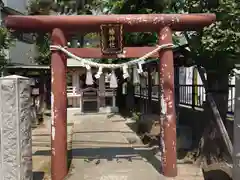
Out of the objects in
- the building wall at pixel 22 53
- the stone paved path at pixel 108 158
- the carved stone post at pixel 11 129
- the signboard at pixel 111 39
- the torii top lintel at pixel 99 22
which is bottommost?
the stone paved path at pixel 108 158

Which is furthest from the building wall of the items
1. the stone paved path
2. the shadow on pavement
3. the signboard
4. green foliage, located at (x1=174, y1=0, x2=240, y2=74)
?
green foliage, located at (x1=174, y1=0, x2=240, y2=74)

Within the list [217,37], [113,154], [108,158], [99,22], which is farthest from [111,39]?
[113,154]

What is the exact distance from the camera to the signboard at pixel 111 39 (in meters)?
7.33

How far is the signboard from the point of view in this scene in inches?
289

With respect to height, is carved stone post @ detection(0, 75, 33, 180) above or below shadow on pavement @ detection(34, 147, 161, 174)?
above

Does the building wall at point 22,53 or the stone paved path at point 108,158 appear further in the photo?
the building wall at point 22,53

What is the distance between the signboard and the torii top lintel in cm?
12

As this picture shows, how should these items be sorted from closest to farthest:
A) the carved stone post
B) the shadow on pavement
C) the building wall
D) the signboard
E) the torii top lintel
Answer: the carved stone post < the torii top lintel < the signboard < the shadow on pavement < the building wall

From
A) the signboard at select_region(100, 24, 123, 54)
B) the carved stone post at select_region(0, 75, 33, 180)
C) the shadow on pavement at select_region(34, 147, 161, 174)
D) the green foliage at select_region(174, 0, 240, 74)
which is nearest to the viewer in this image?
the carved stone post at select_region(0, 75, 33, 180)

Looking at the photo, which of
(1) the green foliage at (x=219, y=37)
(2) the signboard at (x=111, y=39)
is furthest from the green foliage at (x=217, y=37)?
(2) the signboard at (x=111, y=39)

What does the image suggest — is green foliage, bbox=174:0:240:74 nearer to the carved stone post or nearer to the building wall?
the carved stone post

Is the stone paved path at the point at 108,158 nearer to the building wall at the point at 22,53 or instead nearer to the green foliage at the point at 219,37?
the green foliage at the point at 219,37

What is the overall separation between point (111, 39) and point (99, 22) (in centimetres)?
46

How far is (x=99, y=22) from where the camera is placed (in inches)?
286
